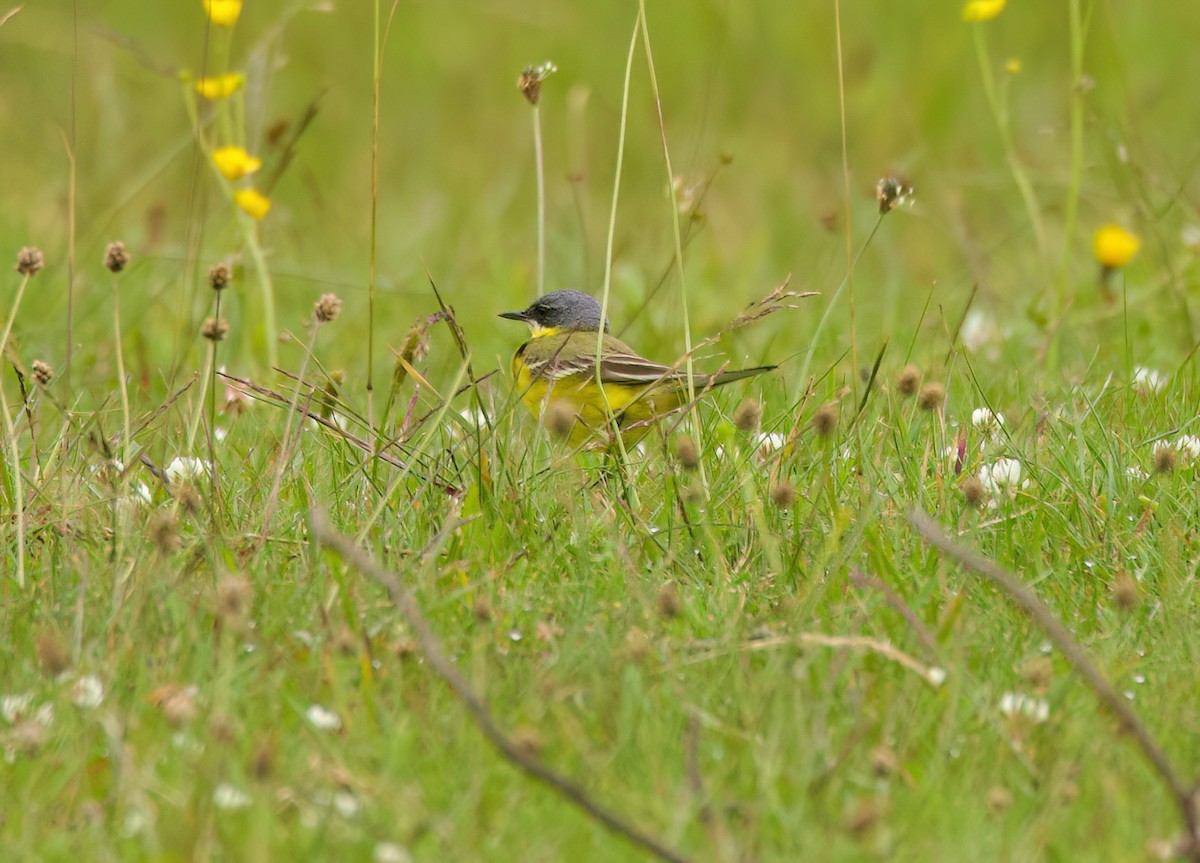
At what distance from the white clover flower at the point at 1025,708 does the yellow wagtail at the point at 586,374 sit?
1630 mm

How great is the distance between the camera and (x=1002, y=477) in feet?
13.5

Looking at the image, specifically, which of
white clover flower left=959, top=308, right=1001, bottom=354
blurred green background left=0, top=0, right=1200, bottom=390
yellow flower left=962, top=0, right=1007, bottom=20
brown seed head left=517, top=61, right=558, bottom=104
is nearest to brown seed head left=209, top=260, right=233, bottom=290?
brown seed head left=517, top=61, right=558, bottom=104

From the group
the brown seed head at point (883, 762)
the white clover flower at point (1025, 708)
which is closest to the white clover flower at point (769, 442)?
the white clover flower at point (1025, 708)

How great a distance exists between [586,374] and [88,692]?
2.90 meters

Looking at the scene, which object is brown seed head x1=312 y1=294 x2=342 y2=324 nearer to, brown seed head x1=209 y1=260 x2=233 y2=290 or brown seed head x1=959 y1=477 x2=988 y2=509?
brown seed head x1=209 y1=260 x2=233 y2=290

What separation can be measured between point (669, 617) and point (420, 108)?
29.4ft

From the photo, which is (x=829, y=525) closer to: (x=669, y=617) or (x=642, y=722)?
(x=669, y=617)

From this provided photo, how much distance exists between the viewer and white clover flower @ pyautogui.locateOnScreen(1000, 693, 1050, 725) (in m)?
2.97

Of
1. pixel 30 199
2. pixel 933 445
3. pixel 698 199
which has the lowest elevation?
pixel 30 199

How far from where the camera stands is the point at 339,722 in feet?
9.68

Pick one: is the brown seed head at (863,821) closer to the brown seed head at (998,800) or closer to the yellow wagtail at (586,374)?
the brown seed head at (998,800)

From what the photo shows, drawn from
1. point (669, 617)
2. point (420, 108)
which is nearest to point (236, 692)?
point (669, 617)

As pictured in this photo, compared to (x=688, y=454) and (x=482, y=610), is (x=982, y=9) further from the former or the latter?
(x=482, y=610)

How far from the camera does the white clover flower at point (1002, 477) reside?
13.5 feet
